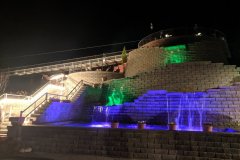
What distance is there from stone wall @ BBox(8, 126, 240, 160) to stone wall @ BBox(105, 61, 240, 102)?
7.68 metres

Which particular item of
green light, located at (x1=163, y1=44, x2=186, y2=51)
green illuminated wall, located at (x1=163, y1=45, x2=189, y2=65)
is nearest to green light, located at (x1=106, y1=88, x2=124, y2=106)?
green illuminated wall, located at (x1=163, y1=45, x2=189, y2=65)

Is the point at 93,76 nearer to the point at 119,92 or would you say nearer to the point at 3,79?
the point at 119,92

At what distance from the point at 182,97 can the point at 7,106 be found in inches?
481

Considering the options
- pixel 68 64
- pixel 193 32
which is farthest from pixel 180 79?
pixel 68 64

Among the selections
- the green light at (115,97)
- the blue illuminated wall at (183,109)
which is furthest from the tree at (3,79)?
the blue illuminated wall at (183,109)

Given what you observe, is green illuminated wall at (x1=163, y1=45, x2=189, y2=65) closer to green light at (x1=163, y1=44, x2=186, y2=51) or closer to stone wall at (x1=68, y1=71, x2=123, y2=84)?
green light at (x1=163, y1=44, x2=186, y2=51)

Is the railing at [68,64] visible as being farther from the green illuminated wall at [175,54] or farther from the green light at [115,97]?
the green light at [115,97]

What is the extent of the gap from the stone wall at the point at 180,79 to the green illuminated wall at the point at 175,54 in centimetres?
272

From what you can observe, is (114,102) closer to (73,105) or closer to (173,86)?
(73,105)

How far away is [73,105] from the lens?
58.9 feet

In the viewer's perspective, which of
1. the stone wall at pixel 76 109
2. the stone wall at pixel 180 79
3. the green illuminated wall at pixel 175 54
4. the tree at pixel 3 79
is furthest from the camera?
the tree at pixel 3 79

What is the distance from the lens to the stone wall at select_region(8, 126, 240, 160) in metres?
8.75

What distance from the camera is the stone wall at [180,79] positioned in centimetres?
1605

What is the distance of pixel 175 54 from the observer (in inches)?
821
